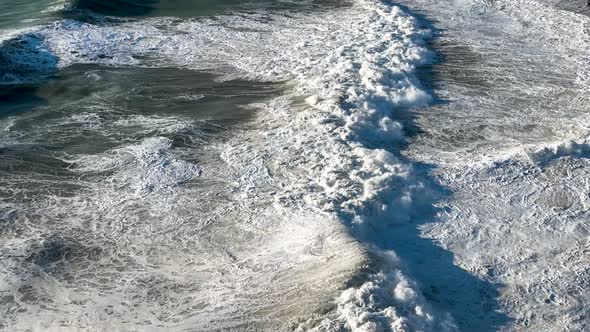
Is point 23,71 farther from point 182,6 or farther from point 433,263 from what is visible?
point 433,263

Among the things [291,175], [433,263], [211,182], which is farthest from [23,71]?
[433,263]

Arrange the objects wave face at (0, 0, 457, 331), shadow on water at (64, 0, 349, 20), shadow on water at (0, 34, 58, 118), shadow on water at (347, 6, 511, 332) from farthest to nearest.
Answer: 1. shadow on water at (64, 0, 349, 20)
2. shadow on water at (0, 34, 58, 118)
3. shadow on water at (347, 6, 511, 332)
4. wave face at (0, 0, 457, 331)

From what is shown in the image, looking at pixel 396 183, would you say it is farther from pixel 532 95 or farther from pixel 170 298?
pixel 532 95

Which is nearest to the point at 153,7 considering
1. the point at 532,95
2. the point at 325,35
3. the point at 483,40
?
the point at 325,35

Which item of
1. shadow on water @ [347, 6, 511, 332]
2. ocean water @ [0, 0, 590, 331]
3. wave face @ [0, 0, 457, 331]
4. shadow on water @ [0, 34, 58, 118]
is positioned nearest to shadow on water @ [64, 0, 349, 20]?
ocean water @ [0, 0, 590, 331]

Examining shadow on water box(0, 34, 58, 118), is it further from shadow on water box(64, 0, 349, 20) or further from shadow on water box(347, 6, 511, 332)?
shadow on water box(347, 6, 511, 332)

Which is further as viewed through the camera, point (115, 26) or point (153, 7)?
point (153, 7)

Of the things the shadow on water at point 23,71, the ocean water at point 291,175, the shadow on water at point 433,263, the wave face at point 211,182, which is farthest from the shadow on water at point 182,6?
the shadow on water at point 433,263
